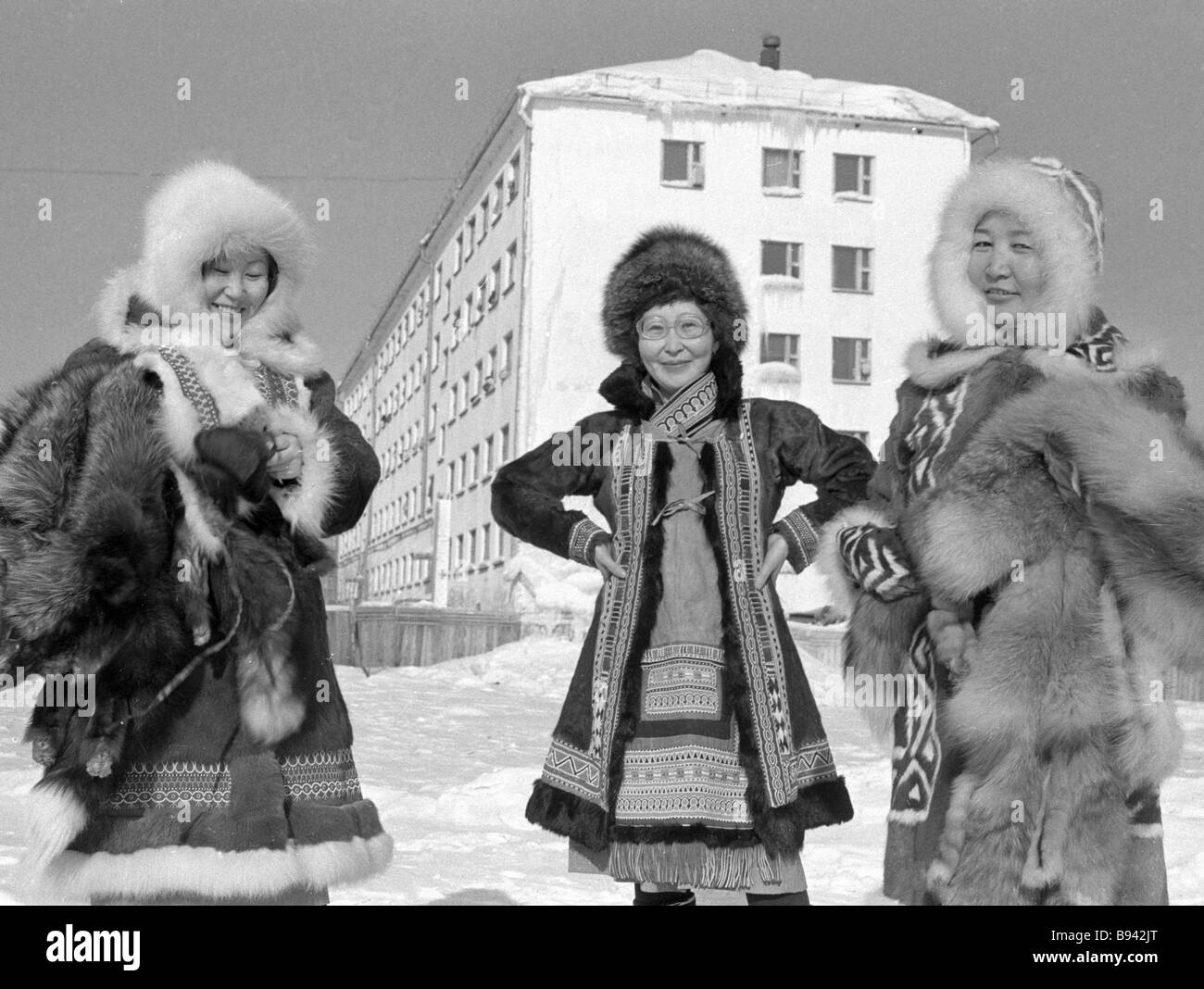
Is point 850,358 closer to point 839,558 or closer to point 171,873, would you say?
point 839,558

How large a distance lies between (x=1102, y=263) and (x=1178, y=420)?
0.54 m

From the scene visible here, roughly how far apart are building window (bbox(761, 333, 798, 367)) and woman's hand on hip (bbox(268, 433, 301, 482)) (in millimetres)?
25591

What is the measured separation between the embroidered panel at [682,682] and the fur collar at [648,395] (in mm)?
725

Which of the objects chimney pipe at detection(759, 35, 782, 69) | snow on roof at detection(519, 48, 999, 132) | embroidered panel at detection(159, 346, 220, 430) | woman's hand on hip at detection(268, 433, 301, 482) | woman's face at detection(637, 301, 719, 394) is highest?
chimney pipe at detection(759, 35, 782, 69)

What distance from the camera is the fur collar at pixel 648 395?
A: 378cm

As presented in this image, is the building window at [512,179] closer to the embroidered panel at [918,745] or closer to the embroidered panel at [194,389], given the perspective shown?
the embroidered panel at [194,389]

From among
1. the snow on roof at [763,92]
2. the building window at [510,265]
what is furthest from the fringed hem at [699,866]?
the building window at [510,265]

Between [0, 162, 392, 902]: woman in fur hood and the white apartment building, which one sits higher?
the white apartment building

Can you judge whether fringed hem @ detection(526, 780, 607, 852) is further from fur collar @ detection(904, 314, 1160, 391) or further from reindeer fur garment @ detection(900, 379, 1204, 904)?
fur collar @ detection(904, 314, 1160, 391)

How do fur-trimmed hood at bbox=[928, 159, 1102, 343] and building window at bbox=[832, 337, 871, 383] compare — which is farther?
building window at bbox=[832, 337, 871, 383]

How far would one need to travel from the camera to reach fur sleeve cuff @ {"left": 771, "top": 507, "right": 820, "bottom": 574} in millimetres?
3592

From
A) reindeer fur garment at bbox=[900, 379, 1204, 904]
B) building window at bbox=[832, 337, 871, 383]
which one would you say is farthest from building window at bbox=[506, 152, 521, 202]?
reindeer fur garment at bbox=[900, 379, 1204, 904]

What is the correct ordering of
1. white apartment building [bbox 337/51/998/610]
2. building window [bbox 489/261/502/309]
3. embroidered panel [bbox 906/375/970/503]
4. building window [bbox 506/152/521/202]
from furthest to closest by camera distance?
building window [bbox 489/261/502/309] < building window [bbox 506/152/521/202] < white apartment building [bbox 337/51/998/610] < embroidered panel [bbox 906/375/970/503]

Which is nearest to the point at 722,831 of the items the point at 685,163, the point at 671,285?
the point at 671,285
